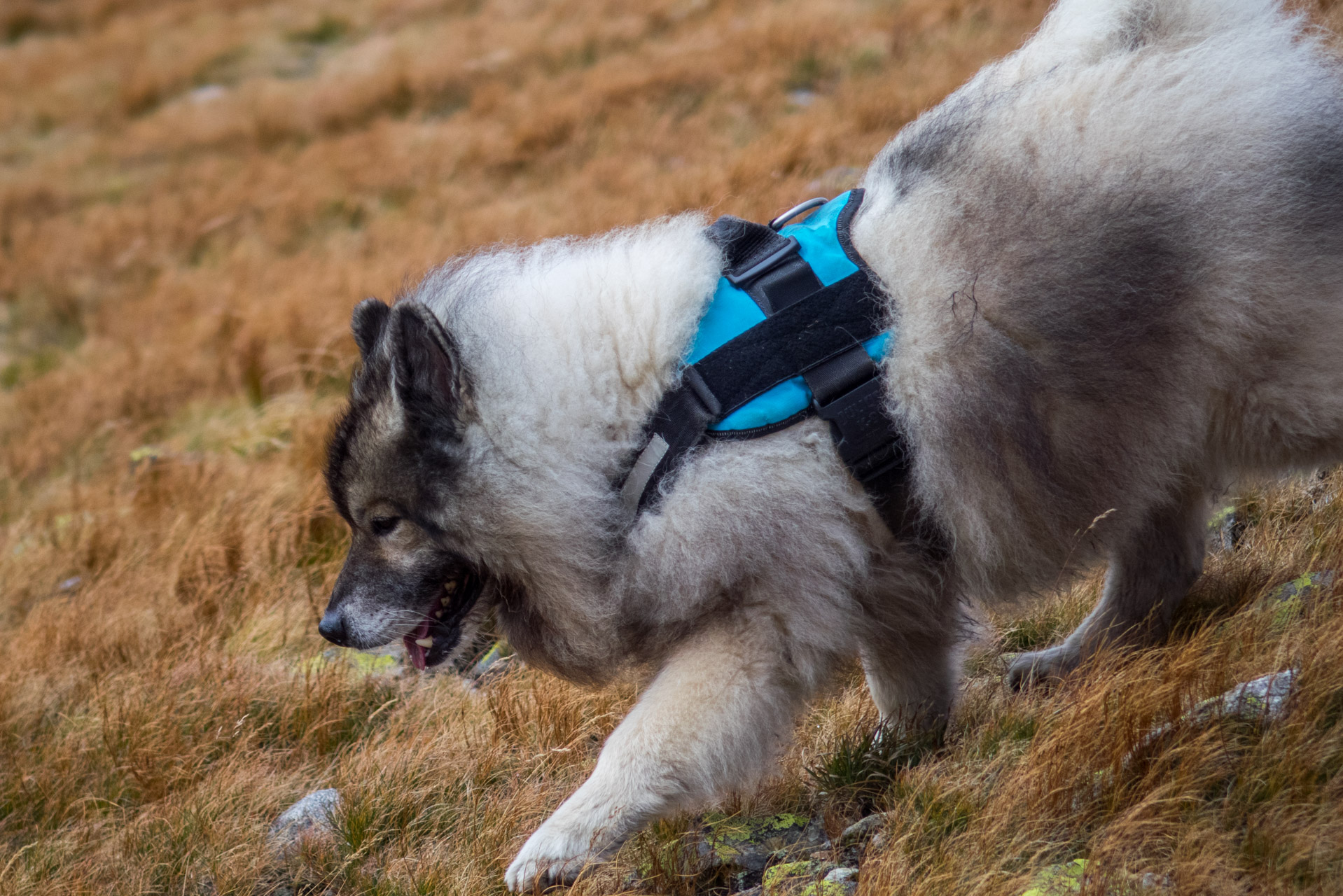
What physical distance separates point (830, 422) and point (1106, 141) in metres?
0.97

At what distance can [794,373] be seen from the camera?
2.53 metres

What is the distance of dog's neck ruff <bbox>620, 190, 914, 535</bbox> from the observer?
98.7 inches

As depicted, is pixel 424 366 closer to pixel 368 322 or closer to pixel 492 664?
pixel 368 322

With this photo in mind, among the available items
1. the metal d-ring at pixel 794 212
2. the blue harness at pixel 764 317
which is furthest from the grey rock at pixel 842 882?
the metal d-ring at pixel 794 212

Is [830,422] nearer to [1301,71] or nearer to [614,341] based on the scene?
[614,341]

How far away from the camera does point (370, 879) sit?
9.25 feet

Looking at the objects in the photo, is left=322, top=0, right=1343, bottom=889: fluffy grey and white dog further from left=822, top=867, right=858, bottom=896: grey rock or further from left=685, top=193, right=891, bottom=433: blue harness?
left=822, top=867, right=858, bottom=896: grey rock

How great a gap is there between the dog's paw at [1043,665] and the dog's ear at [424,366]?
76.3 inches

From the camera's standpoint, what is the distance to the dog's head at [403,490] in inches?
107

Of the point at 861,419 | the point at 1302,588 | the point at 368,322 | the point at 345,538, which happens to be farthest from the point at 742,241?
the point at 345,538

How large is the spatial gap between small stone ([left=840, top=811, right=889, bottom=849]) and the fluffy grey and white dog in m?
0.32

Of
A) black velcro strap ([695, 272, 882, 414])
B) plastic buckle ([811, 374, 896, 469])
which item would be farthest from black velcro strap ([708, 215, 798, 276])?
plastic buckle ([811, 374, 896, 469])

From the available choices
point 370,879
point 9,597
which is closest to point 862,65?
point 9,597

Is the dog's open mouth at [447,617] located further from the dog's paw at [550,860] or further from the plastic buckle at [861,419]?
the plastic buckle at [861,419]
